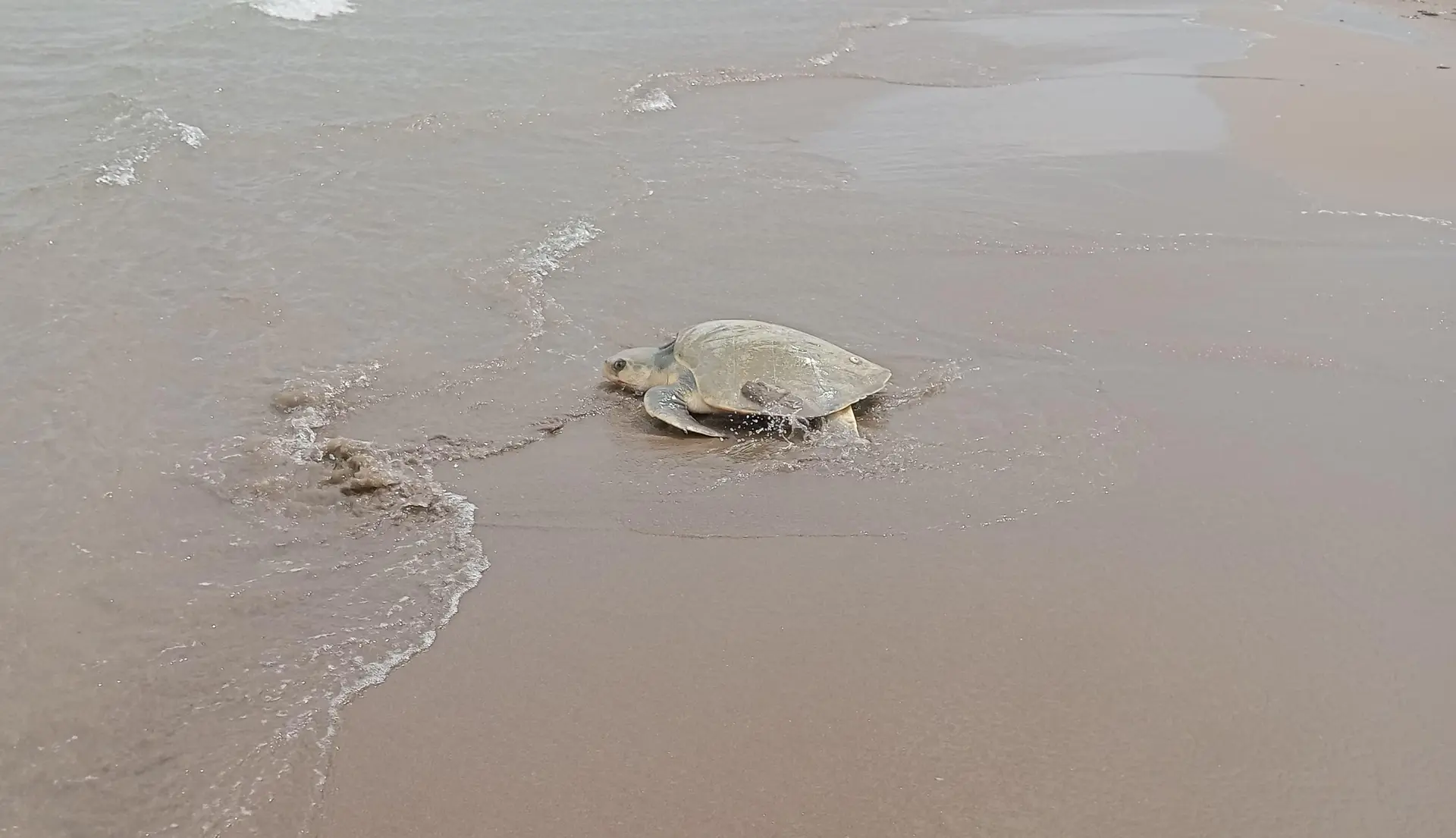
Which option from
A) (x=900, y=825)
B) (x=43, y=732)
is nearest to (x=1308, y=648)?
(x=900, y=825)

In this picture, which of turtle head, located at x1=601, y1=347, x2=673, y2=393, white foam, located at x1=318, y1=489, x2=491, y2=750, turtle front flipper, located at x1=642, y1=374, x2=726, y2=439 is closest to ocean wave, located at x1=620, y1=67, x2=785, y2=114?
turtle head, located at x1=601, y1=347, x2=673, y2=393

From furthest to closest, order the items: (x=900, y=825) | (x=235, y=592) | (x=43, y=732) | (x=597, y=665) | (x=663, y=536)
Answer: (x=663, y=536) < (x=235, y=592) < (x=597, y=665) < (x=43, y=732) < (x=900, y=825)

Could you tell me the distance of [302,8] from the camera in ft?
41.7

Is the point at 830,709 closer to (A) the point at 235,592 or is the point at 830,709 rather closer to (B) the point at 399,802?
(B) the point at 399,802

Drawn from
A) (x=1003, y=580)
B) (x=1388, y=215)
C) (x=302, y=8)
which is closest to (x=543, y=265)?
(x=1003, y=580)

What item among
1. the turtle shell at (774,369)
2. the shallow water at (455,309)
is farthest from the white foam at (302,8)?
the turtle shell at (774,369)

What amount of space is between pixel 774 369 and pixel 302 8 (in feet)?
32.7

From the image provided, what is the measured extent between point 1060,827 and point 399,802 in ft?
6.84

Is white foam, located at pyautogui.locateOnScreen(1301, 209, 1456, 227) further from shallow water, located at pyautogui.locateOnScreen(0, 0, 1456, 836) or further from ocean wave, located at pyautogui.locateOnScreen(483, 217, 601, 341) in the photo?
ocean wave, located at pyautogui.locateOnScreen(483, 217, 601, 341)

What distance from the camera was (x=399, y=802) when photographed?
11.2ft

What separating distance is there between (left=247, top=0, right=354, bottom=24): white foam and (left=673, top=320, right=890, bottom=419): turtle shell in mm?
9044

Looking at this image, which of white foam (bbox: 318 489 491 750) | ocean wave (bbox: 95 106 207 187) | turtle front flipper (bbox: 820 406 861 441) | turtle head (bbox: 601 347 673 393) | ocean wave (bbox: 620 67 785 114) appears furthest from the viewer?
ocean wave (bbox: 620 67 785 114)

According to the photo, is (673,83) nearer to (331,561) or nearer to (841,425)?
(841,425)

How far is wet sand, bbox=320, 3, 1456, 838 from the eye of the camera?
3.51 meters
